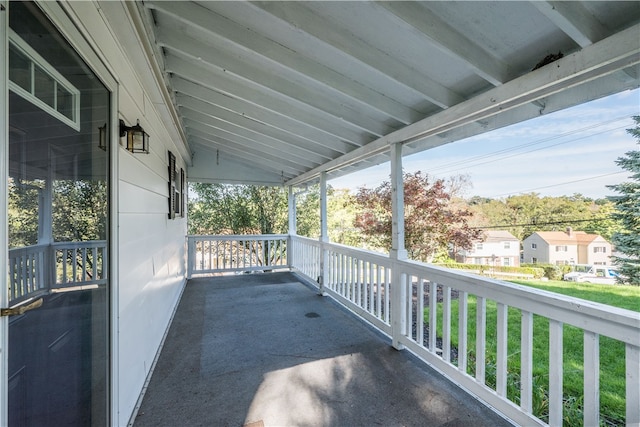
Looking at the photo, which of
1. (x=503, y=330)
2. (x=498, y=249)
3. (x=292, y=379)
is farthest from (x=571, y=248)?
(x=292, y=379)

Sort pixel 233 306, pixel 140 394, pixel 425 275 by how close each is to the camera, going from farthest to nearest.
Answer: pixel 233 306
pixel 425 275
pixel 140 394

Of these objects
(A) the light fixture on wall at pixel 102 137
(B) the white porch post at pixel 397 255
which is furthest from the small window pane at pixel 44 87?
(B) the white porch post at pixel 397 255

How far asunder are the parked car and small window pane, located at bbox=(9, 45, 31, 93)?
3177 millimetres

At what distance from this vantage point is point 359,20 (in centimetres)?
179

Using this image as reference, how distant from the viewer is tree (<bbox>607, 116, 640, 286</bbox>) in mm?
1659

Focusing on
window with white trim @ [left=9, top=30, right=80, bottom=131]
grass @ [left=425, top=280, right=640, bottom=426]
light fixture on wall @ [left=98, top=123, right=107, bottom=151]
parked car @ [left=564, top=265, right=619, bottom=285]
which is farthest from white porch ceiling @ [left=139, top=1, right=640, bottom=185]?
grass @ [left=425, top=280, right=640, bottom=426]

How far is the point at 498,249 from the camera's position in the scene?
3270 millimetres

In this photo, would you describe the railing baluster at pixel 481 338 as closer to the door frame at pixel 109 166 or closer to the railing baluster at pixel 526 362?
the railing baluster at pixel 526 362

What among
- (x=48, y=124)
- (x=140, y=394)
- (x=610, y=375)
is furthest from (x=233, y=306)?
(x=610, y=375)

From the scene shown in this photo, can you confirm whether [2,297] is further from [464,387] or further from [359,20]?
[464,387]

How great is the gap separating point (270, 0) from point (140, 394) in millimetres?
2986

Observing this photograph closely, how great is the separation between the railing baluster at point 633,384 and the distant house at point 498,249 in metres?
1.36

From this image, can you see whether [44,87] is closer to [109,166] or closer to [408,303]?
[109,166]

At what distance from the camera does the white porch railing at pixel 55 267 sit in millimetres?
971
